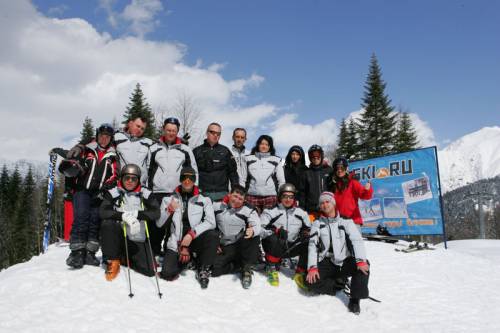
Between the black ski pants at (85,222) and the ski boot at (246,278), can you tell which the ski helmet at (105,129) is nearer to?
the black ski pants at (85,222)

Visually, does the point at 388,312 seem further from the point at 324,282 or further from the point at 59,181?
the point at 59,181

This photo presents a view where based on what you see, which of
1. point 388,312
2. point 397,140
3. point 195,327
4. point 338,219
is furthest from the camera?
point 397,140

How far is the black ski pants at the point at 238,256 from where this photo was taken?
5727 mm

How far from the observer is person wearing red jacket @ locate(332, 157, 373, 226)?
6395 mm

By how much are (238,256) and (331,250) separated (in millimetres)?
1633

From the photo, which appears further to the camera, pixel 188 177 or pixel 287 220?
pixel 287 220

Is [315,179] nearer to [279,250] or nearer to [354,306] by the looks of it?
[279,250]

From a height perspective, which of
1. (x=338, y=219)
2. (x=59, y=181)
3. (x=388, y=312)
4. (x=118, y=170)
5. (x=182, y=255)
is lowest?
(x=388, y=312)

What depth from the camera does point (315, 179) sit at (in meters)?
7.00

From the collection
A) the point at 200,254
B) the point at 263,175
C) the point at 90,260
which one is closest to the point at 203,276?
the point at 200,254

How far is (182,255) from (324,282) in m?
2.42

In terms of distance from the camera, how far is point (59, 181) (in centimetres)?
4344

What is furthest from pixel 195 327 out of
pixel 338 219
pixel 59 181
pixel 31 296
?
pixel 59 181

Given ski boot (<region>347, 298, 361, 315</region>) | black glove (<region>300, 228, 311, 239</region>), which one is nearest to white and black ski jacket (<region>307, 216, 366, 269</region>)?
black glove (<region>300, 228, 311, 239</region>)
